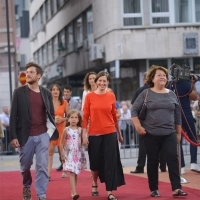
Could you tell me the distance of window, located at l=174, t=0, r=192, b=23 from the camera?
34.2m

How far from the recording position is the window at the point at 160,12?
3422cm

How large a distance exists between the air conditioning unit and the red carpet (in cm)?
2043

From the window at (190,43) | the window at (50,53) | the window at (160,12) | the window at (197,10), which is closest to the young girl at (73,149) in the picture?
the window at (190,43)

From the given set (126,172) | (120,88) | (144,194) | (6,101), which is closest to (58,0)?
(6,101)

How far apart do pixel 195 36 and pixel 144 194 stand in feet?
73.4

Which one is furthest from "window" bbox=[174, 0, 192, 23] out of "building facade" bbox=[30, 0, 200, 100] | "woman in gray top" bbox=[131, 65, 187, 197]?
"woman in gray top" bbox=[131, 65, 187, 197]

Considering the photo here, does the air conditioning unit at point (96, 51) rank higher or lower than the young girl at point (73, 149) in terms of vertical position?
higher

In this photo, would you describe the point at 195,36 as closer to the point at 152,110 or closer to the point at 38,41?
the point at 152,110

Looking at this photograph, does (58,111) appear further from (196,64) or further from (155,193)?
(196,64)

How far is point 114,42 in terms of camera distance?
112ft

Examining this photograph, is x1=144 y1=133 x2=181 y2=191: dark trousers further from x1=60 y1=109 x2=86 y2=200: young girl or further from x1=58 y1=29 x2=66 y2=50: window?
x1=58 y1=29 x2=66 y2=50: window

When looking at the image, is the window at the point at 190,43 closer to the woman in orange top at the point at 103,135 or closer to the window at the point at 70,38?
the window at the point at 70,38

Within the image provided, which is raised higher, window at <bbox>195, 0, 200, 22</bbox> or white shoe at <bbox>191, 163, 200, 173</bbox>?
window at <bbox>195, 0, 200, 22</bbox>

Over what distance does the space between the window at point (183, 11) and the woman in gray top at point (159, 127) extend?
22.9 m
